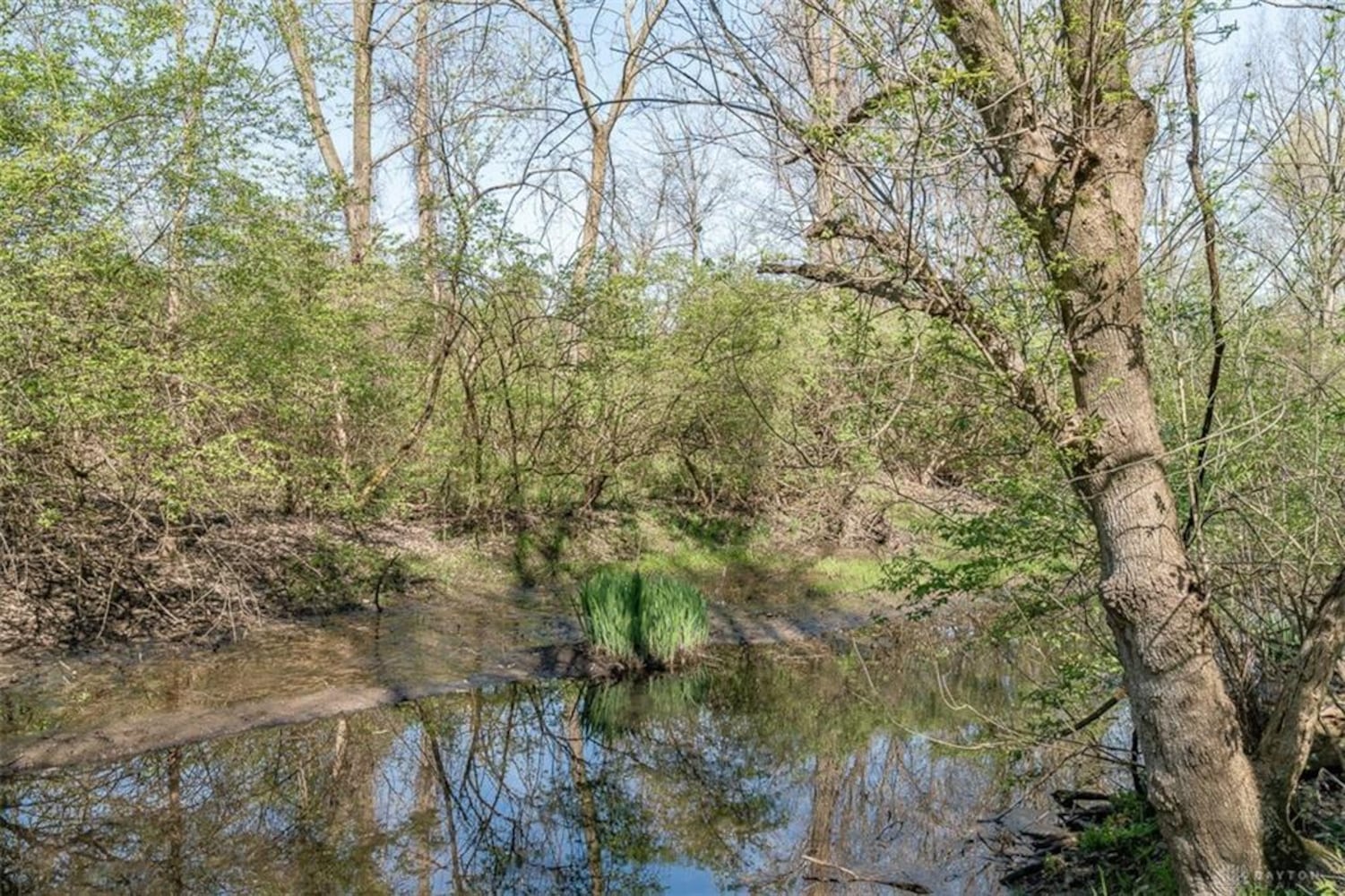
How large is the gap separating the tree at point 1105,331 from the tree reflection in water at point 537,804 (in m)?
1.96

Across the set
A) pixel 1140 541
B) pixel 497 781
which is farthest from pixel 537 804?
pixel 1140 541

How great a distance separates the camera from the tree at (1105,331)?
10.9 ft

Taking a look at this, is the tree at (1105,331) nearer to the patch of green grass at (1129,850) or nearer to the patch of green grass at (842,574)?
the patch of green grass at (1129,850)

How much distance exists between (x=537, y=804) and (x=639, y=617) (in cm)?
281

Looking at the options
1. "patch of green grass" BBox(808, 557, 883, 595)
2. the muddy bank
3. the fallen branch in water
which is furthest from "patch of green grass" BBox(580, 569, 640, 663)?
"patch of green grass" BBox(808, 557, 883, 595)

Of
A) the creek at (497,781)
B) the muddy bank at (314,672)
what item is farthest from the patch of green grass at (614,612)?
the creek at (497,781)

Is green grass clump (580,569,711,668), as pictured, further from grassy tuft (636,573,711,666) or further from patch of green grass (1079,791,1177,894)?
patch of green grass (1079,791,1177,894)

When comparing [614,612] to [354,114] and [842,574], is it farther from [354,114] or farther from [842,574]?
[354,114]

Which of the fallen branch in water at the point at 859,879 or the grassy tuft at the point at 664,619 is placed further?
the grassy tuft at the point at 664,619

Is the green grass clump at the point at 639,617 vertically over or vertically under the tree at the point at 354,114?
under

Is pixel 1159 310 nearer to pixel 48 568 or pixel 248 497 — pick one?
pixel 248 497

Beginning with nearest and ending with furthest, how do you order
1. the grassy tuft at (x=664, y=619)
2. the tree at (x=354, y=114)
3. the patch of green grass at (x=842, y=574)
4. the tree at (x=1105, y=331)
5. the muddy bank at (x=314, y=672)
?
the tree at (x=1105, y=331)
the muddy bank at (x=314, y=672)
the grassy tuft at (x=664, y=619)
the tree at (x=354, y=114)
the patch of green grass at (x=842, y=574)

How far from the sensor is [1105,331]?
11.7ft

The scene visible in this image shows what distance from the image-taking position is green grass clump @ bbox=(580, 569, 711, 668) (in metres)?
9.13
